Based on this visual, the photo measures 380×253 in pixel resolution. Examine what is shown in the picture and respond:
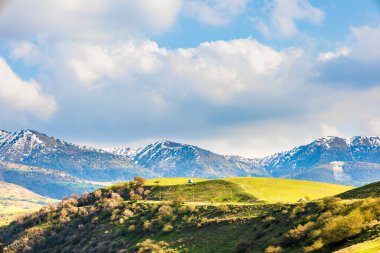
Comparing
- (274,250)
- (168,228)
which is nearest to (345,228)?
(274,250)

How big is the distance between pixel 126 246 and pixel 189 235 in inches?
1003

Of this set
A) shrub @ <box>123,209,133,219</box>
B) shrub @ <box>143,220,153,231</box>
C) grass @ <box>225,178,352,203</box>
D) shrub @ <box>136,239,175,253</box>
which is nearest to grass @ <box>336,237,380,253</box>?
shrub @ <box>136,239,175,253</box>

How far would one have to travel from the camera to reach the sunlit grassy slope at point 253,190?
160 metres

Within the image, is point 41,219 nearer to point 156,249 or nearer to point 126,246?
point 126,246

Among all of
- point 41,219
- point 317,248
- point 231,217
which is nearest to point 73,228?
point 41,219

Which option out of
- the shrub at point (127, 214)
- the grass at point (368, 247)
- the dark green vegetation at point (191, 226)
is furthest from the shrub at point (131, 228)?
the grass at point (368, 247)

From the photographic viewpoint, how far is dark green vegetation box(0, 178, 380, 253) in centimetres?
5897

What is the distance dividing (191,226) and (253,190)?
167ft

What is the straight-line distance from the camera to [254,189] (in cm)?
17112

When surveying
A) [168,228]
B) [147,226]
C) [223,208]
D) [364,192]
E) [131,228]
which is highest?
[364,192]

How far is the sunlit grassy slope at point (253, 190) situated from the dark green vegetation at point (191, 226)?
121 inches

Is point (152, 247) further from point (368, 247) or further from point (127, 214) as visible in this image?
point (368, 247)

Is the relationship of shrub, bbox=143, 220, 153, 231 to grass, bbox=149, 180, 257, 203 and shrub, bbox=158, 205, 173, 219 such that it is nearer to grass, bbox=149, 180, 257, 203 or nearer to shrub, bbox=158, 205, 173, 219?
shrub, bbox=158, 205, 173, 219

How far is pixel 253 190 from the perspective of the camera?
6658 inches
